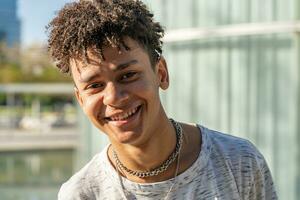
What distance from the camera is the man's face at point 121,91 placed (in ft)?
4.56

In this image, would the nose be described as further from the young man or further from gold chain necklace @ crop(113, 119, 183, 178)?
gold chain necklace @ crop(113, 119, 183, 178)

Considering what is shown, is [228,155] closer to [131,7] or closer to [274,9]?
[131,7]

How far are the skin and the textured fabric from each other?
0.04 meters

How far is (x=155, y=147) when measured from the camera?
1.52 metres

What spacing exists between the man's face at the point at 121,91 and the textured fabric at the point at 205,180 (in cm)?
13

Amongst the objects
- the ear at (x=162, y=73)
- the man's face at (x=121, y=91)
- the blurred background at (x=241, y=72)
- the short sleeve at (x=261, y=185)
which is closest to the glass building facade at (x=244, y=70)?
the blurred background at (x=241, y=72)

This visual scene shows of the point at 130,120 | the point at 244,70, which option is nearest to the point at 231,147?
the point at 130,120

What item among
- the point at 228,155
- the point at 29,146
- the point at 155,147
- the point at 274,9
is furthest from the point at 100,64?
the point at 29,146

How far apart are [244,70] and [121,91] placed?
2731mm

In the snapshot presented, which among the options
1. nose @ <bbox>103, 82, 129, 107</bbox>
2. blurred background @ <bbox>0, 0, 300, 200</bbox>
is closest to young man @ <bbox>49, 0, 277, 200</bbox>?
nose @ <bbox>103, 82, 129, 107</bbox>

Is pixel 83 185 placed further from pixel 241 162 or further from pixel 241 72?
pixel 241 72

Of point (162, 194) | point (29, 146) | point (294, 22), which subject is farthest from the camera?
point (29, 146)

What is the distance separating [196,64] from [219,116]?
1.24 feet

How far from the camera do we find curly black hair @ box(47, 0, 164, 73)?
138 cm
